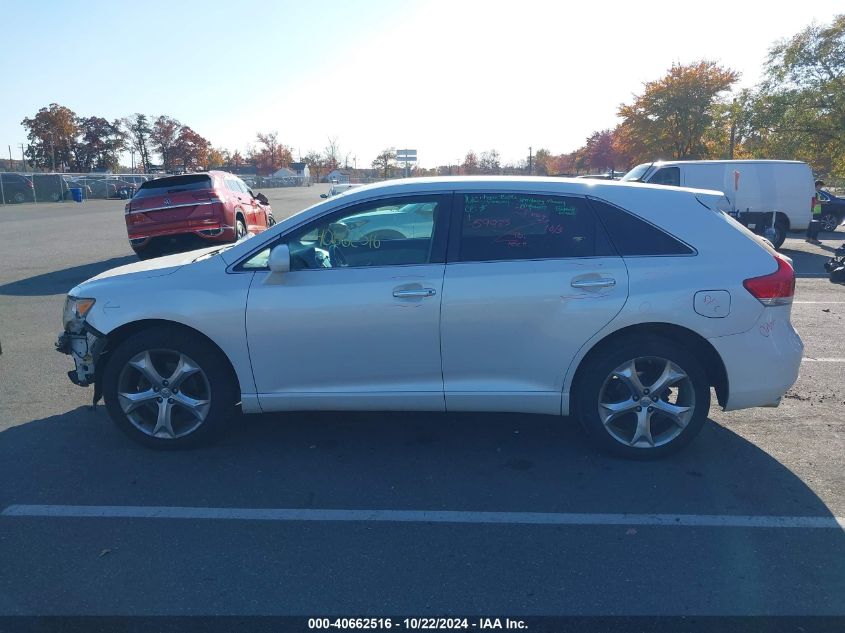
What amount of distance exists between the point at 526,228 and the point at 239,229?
11.0m

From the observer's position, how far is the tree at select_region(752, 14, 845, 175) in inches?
1001

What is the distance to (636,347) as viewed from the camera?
424cm

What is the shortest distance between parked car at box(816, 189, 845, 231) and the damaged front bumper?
858 inches

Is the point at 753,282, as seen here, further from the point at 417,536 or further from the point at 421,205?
the point at 417,536

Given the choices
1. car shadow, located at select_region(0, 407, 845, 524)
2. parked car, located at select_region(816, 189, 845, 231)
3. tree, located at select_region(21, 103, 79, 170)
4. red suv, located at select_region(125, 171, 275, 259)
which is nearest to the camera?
car shadow, located at select_region(0, 407, 845, 524)

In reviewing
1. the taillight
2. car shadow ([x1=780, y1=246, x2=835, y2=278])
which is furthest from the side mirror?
car shadow ([x1=780, y1=246, x2=835, y2=278])

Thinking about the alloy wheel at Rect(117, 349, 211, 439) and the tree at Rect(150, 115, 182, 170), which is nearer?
the alloy wheel at Rect(117, 349, 211, 439)

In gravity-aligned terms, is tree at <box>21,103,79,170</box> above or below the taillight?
above

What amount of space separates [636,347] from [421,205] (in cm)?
164

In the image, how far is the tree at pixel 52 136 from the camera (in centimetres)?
6869

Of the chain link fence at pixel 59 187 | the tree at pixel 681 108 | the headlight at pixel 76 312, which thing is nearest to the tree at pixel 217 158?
the chain link fence at pixel 59 187

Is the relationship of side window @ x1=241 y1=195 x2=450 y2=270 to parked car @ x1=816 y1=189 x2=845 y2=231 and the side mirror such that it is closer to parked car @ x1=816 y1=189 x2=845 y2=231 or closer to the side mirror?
the side mirror

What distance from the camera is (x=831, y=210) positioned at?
68.5ft

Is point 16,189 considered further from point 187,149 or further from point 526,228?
point 526,228
